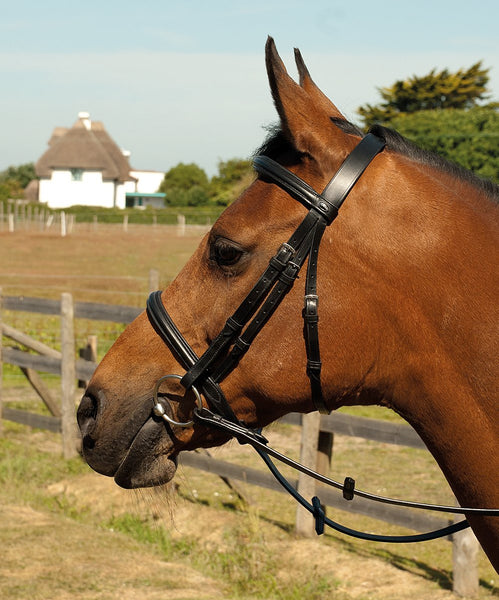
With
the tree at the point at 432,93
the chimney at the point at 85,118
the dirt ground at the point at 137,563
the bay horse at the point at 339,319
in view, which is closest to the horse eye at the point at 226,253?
the bay horse at the point at 339,319

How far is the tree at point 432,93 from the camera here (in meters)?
36.1

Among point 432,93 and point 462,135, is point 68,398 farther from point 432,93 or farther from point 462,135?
point 432,93

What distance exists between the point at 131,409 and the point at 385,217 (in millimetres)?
960

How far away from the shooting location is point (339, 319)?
215 cm

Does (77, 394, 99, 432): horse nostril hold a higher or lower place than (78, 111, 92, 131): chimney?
lower

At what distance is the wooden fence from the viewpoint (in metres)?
5.46

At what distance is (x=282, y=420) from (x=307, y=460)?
1.98 ft

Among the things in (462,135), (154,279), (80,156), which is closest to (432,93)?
(462,135)

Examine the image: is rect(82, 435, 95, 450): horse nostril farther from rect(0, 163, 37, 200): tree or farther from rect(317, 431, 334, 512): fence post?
rect(0, 163, 37, 200): tree

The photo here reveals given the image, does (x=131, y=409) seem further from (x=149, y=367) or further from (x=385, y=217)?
(x=385, y=217)

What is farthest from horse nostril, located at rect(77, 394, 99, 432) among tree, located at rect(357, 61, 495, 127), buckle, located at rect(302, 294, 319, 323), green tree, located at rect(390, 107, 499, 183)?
tree, located at rect(357, 61, 495, 127)

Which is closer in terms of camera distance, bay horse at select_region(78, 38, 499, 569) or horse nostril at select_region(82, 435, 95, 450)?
bay horse at select_region(78, 38, 499, 569)

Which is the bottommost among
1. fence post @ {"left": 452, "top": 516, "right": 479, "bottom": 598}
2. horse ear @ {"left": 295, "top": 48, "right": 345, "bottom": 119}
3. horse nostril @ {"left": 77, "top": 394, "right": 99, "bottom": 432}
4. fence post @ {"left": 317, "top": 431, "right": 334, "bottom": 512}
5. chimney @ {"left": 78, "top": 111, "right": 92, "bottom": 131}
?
fence post @ {"left": 452, "top": 516, "right": 479, "bottom": 598}

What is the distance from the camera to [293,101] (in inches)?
86.4
